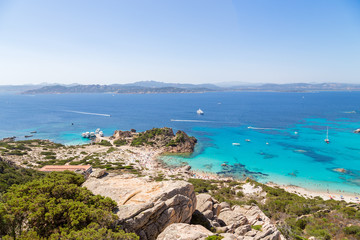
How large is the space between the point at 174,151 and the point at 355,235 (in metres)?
46.9

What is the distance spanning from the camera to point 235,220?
18969 millimetres

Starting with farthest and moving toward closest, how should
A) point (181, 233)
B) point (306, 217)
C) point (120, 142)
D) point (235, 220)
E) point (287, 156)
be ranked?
point (120, 142)
point (287, 156)
point (306, 217)
point (235, 220)
point (181, 233)

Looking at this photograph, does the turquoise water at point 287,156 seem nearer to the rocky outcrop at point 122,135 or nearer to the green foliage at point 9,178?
the rocky outcrop at point 122,135

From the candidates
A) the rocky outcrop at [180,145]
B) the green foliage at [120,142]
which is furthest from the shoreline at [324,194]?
the green foliage at [120,142]

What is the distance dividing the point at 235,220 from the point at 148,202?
9.77m

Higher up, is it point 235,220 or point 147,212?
point 147,212

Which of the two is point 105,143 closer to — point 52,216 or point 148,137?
point 148,137

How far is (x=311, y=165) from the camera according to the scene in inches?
1975

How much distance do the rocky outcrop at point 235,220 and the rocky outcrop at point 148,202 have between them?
2.83 meters

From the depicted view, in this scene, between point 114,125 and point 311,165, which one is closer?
point 311,165

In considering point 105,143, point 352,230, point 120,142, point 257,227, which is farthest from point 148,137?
point 352,230

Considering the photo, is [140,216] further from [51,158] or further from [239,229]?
[51,158]

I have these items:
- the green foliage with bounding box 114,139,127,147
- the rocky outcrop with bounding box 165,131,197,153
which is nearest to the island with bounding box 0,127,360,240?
the rocky outcrop with bounding box 165,131,197,153

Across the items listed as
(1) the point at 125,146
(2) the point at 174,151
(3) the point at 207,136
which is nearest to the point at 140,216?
(2) the point at 174,151
